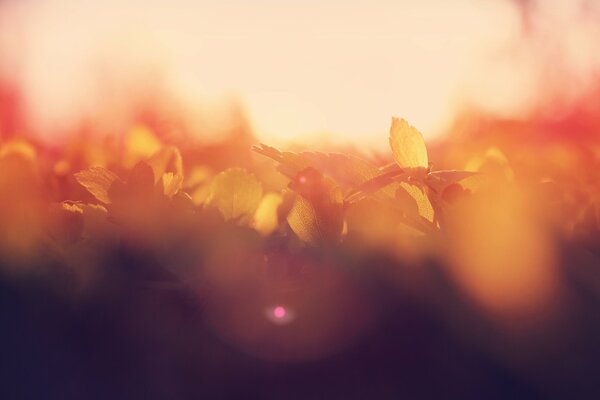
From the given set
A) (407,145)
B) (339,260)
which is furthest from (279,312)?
(407,145)

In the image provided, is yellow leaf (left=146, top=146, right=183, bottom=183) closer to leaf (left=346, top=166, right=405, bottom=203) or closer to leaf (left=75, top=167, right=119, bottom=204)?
leaf (left=75, top=167, right=119, bottom=204)

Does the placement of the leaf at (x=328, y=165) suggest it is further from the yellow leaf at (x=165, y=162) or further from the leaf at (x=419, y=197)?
the yellow leaf at (x=165, y=162)

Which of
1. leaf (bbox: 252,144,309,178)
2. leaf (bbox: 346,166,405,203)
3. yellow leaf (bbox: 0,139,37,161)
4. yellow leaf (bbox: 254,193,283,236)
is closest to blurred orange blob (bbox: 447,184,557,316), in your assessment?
leaf (bbox: 346,166,405,203)

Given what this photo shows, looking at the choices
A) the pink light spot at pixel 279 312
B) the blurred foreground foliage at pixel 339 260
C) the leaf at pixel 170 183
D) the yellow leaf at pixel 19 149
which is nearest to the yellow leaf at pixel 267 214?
the blurred foreground foliage at pixel 339 260

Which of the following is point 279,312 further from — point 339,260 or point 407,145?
point 407,145

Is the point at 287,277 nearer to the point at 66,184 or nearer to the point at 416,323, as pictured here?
the point at 416,323

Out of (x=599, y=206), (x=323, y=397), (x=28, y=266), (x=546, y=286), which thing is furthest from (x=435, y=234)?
(x=28, y=266)

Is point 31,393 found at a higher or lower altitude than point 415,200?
lower
